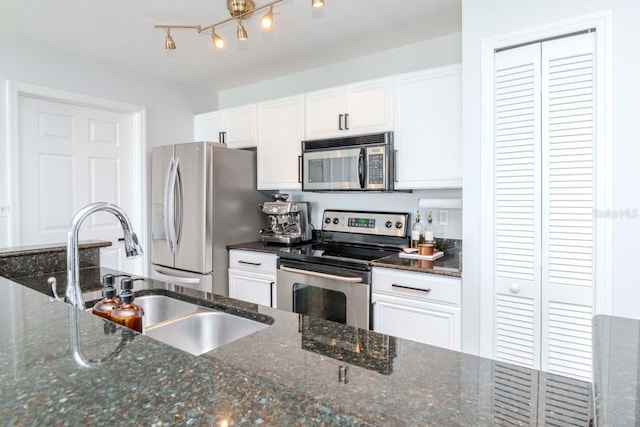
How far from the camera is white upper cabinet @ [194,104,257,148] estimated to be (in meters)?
3.32

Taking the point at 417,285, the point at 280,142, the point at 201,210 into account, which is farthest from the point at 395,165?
the point at 201,210

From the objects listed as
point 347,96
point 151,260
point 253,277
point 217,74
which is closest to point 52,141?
point 151,260

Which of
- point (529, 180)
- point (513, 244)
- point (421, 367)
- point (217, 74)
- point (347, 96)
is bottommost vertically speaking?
point (421, 367)

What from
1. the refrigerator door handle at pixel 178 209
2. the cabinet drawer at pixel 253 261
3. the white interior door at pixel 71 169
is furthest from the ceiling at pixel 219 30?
the cabinet drawer at pixel 253 261

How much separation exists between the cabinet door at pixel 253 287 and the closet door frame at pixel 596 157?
146cm

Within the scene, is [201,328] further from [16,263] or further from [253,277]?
[253,277]

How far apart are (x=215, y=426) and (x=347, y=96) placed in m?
2.54

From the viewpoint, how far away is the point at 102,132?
3.24 meters

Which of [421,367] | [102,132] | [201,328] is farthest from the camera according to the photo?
[102,132]

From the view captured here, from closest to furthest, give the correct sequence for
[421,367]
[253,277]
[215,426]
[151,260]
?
[215,426] < [421,367] < [253,277] < [151,260]

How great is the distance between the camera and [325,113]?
285 cm

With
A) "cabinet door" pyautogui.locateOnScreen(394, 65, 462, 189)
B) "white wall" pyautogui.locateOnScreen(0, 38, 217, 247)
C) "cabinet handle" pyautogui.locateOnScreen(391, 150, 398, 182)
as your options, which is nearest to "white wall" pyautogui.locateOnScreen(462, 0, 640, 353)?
"cabinet door" pyautogui.locateOnScreen(394, 65, 462, 189)

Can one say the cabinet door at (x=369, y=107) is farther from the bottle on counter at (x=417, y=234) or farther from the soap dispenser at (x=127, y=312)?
the soap dispenser at (x=127, y=312)

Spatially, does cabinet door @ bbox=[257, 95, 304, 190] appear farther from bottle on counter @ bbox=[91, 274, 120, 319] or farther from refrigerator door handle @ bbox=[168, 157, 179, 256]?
bottle on counter @ bbox=[91, 274, 120, 319]
